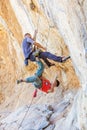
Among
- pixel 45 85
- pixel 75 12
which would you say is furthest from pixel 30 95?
pixel 75 12

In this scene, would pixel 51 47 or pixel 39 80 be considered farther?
pixel 51 47

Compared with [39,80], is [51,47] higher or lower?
higher

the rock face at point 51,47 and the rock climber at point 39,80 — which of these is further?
the rock climber at point 39,80

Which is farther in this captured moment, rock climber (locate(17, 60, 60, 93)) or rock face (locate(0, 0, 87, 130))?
rock climber (locate(17, 60, 60, 93))

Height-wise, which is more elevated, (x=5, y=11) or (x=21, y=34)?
(x=5, y=11)

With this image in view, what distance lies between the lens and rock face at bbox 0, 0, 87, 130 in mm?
8164

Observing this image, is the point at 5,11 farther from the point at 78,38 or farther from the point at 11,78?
the point at 78,38

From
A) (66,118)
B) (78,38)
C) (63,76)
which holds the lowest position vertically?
(66,118)

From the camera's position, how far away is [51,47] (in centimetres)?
1318

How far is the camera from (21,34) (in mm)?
15914

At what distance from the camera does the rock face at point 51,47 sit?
26.8ft

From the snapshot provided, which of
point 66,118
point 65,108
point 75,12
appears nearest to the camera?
point 75,12

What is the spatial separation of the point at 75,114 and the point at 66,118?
846mm

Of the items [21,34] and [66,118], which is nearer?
[66,118]
